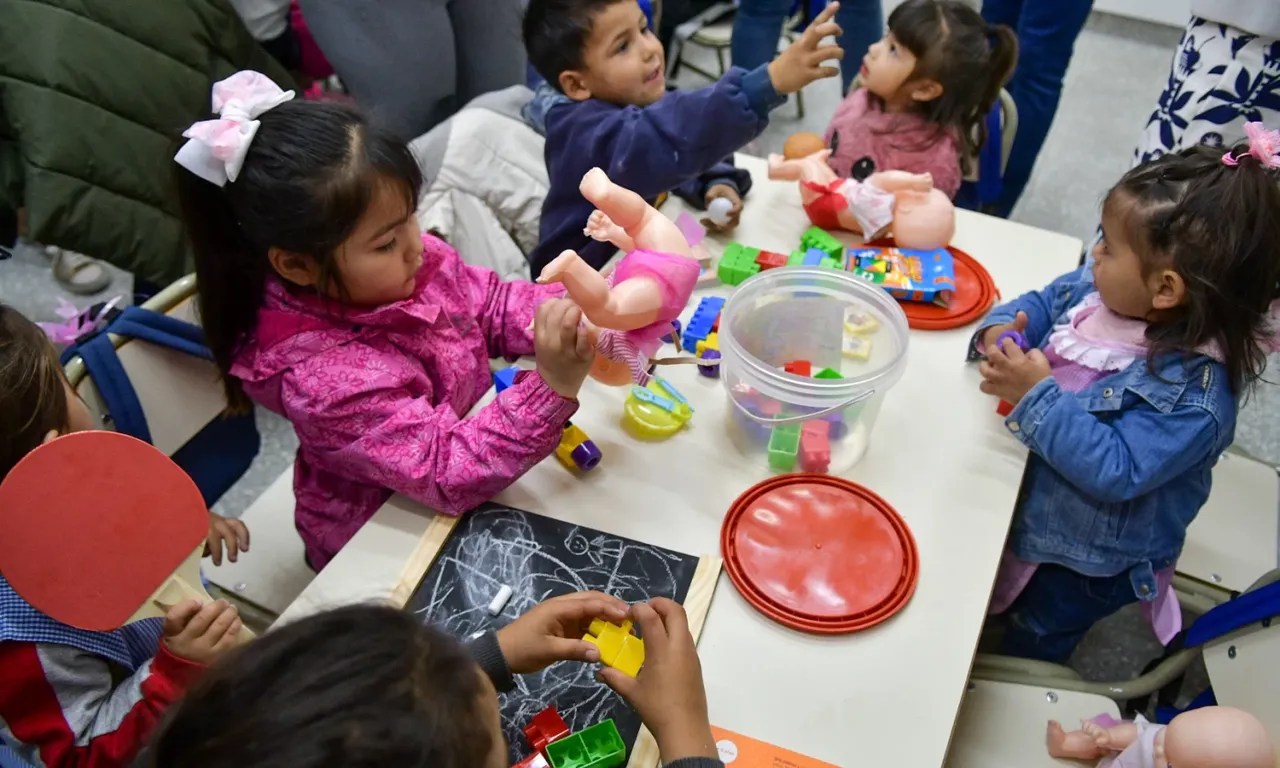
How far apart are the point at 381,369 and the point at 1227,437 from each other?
969 mm

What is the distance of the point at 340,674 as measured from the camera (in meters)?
0.52

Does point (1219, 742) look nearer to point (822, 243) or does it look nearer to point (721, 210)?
point (822, 243)

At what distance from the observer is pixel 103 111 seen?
5.64 feet

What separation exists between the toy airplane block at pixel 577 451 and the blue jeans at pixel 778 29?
1471 millimetres

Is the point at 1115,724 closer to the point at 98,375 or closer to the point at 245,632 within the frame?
the point at 245,632

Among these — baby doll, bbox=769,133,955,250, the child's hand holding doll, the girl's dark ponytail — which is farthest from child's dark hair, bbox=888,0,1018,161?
the girl's dark ponytail

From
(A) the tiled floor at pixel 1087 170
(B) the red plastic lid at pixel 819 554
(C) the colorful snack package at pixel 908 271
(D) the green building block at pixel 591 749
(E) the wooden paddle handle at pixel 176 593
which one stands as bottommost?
(A) the tiled floor at pixel 1087 170

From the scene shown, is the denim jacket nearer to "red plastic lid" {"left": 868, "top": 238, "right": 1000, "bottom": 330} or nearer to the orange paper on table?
"red plastic lid" {"left": 868, "top": 238, "right": 1000, "bottom": 330}

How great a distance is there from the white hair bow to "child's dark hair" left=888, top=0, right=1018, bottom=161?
1088mm

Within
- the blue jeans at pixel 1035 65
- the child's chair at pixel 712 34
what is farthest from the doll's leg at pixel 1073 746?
the child's chair at pixel 712 34

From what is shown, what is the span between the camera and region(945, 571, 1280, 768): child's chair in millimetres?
954

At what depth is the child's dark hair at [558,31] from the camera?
1338 mm

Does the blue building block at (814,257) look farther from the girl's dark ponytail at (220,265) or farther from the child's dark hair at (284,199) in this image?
the girl's dark ponytail at (220,265)

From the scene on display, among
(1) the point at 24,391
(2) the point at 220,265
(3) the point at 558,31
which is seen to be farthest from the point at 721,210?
(1) the point at 24,391
